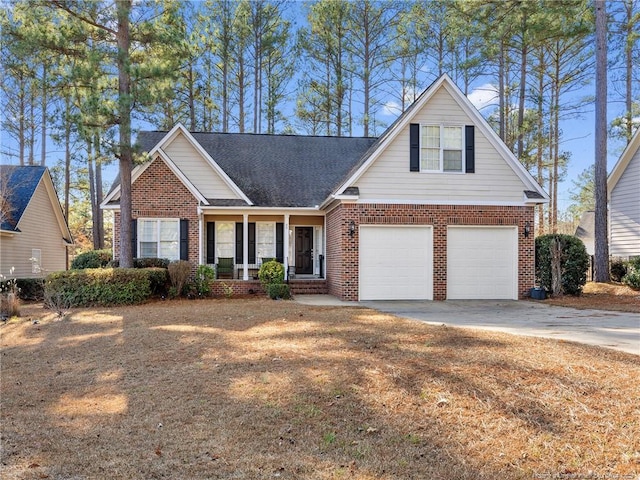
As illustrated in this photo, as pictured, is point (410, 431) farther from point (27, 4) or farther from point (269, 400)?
point (27, 4)

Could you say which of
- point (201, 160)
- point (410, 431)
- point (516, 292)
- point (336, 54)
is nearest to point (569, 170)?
point (336, 54)

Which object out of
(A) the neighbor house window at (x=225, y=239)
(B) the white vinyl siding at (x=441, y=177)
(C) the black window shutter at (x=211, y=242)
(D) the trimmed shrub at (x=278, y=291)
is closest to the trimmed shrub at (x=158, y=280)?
(D) the trimmed shrub at (x=278, y=291)

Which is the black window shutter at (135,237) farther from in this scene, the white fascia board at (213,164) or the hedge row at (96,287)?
the white fascia board at (213,164)

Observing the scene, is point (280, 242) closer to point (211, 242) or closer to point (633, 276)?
point (211, 242)

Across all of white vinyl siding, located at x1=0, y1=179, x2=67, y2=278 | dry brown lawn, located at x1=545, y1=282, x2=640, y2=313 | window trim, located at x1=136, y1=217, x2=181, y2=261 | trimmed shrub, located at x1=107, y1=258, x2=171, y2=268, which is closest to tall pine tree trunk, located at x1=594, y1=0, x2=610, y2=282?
dry brown lawn, located at x1=545, y1=282, x2=640, y2=313

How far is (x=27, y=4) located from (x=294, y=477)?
14241 mm

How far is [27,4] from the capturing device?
12141 millimetres

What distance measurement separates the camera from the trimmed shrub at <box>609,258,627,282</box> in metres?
16.6

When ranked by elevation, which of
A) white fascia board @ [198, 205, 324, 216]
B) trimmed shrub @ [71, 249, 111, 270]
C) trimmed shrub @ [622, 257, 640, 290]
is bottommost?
trimmed shrub @ [622, 257, 640, 290]

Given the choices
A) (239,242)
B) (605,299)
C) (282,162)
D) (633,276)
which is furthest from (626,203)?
(239,242)

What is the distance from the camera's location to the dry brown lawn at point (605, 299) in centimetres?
1116

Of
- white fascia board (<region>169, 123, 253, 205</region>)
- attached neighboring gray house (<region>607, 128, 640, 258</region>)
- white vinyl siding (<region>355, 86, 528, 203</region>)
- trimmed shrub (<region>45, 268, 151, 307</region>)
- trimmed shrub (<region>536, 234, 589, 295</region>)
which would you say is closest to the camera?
trimmed shrub (<region>45, 268, 151, 307</region>)

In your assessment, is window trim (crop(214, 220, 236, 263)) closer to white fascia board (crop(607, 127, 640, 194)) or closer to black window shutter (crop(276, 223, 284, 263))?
black window shutter (crop(276, 223, 284, 263))

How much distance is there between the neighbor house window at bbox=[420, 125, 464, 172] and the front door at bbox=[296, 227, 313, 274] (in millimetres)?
5795
